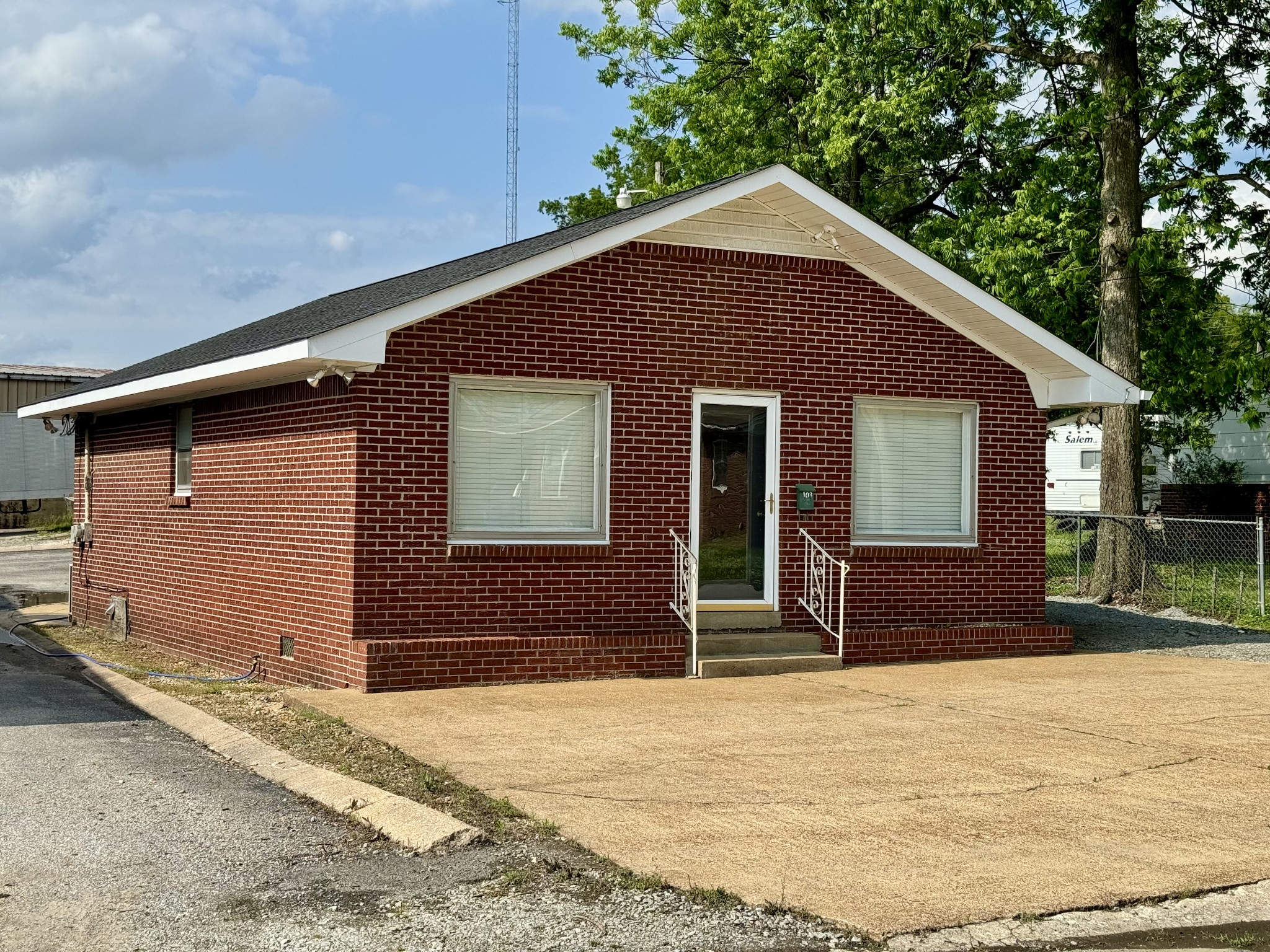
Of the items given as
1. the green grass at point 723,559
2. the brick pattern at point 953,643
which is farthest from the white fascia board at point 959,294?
the green grass at point 723,559

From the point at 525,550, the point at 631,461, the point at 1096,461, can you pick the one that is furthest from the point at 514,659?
the point at 1096,461

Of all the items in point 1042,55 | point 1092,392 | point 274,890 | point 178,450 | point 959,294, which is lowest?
point 274,890

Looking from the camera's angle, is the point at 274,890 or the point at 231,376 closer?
the point at 274,890

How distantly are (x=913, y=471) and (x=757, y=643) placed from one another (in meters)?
2.54

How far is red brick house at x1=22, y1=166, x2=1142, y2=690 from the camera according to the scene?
1168 centimetres

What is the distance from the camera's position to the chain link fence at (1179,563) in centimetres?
1864

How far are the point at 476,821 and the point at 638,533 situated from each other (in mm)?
5986

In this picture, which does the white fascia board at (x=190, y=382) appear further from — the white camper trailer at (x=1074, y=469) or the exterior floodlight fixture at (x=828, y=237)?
the white camper trailer at (x=1074, y=469)

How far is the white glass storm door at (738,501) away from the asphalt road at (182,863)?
5661mm

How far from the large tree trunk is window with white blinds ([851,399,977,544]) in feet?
22.9

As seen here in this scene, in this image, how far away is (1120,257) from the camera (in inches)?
818

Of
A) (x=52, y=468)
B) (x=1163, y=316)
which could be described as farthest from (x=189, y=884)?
(x=52, y=468)

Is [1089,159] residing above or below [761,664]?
above

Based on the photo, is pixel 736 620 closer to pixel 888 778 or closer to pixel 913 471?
pixel 913 471
